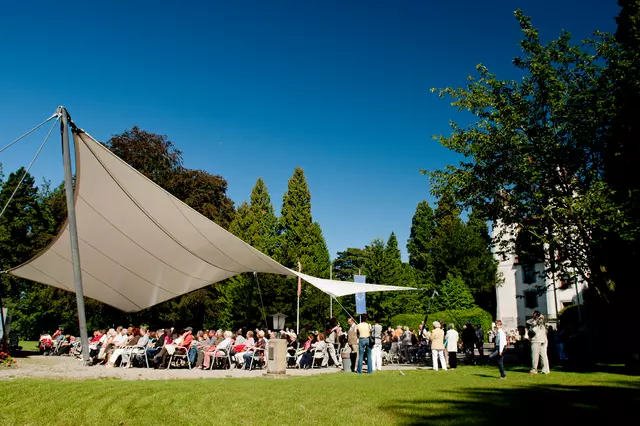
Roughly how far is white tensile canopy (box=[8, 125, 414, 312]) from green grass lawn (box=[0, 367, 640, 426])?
13.6ft

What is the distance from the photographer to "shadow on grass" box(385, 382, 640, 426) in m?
4.73

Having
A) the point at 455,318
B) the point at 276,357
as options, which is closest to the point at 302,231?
the point at 455,318

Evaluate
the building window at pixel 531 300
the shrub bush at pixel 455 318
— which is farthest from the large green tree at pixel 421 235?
the shrub bush at pixel 455 318

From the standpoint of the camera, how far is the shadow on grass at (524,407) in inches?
186

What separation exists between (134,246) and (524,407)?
984 cm

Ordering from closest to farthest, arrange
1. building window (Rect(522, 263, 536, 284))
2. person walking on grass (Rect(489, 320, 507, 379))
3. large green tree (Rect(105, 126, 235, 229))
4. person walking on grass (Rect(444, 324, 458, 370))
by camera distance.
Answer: person walking on grass (Rect(489, 320, 507, 379)) → person walking on grass (Rect(444, 324, 458, 370)) → building window (Rect(522, 263, 536, 284)) → large green tree (Rect(105, 126, 235, 229))

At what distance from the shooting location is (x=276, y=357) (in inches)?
396

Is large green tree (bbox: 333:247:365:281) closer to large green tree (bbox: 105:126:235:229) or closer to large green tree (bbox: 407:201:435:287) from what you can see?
large green tree (bbox: 407:201:435:287)

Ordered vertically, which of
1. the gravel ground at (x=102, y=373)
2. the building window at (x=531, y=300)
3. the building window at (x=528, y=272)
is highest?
the building window at (x=528, y=272)

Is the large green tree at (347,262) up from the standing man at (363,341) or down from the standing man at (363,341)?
up

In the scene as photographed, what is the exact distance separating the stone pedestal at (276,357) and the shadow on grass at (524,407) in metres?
A: 4.29

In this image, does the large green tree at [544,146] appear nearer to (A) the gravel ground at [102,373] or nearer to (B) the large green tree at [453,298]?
(A) the gravel ground at [102,373]

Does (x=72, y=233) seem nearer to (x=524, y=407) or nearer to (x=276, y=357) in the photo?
(x=276, y=357)

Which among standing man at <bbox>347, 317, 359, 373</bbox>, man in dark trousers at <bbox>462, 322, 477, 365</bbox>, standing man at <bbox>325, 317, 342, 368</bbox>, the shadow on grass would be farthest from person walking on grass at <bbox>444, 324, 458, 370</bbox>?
the shadow on grass
